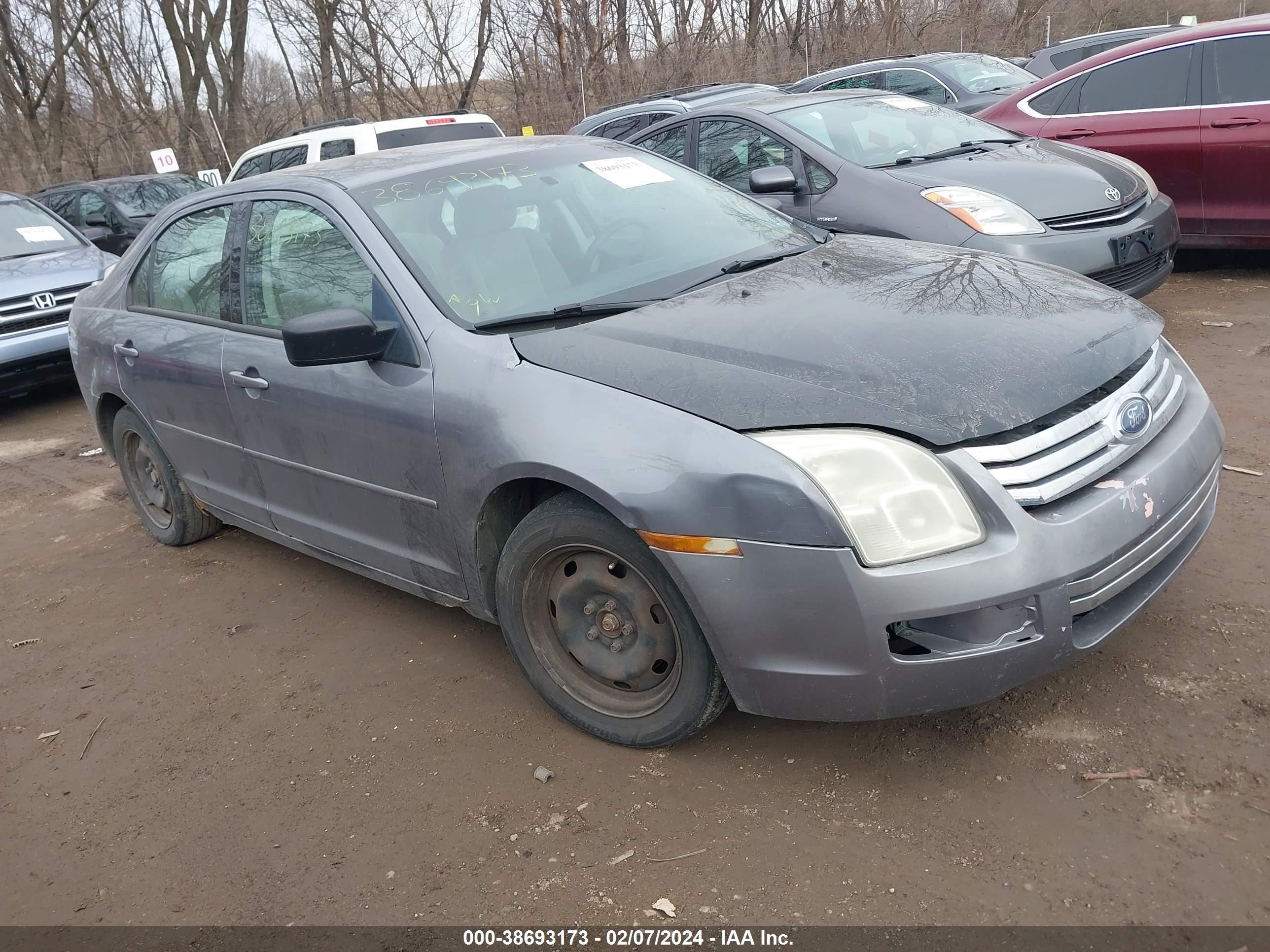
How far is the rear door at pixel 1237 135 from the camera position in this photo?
6.65 metres

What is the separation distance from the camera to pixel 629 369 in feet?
8.92

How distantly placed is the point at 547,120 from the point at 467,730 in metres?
21.3

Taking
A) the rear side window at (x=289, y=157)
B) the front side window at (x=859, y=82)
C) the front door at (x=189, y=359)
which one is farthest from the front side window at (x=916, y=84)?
the front door at (x=189, y=359)

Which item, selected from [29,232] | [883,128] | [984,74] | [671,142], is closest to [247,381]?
[671,142]

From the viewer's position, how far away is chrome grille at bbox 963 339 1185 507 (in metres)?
2.39

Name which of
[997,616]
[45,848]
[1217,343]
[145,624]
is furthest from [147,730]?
[1217,343]

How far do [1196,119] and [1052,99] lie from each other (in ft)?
4.02

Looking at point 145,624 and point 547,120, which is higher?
point 547,120

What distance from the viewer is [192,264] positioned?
424 centimetres

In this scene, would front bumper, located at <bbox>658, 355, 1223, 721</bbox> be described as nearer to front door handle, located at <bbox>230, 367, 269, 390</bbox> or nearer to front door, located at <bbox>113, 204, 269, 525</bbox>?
front door handle, located at <bbox>230, 367, 269, 390</bbox>

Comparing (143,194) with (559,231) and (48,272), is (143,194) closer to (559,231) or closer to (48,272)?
(48,272)

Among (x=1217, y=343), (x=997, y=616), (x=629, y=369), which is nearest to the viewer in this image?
(x=997, y=616)
